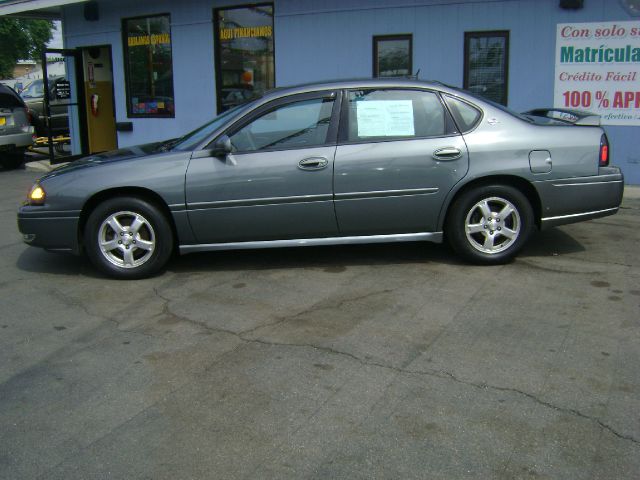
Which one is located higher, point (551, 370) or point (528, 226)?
point (528, 226)

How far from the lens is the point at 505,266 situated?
626 cm

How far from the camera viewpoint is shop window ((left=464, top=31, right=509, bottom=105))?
1032 centimetres

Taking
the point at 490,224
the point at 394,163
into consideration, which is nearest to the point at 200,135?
the point at 394,163

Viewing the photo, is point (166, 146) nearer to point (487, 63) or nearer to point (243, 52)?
point (487, 63)

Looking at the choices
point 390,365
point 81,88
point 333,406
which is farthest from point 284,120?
point 81,88

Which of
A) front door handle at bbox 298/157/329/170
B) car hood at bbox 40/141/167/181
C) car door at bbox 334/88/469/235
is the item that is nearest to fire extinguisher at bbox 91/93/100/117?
car hood at bbox 40/141/167/181

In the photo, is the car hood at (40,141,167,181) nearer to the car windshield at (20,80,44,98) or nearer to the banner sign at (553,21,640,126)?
the banner sign at (553,21,640,126)

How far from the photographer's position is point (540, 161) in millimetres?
6117

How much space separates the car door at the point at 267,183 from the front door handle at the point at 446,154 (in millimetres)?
878

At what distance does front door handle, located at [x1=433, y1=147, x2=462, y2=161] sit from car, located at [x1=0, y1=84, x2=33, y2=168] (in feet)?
35.1

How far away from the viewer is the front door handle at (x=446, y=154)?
6047mm

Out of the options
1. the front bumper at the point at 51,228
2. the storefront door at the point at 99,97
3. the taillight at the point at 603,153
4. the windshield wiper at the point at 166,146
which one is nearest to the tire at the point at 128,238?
the front bumper at the point at 51,228

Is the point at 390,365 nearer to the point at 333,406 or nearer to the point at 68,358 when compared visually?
the point at 333,406

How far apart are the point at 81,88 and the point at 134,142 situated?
2.12 metres
